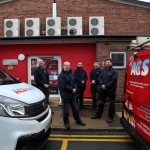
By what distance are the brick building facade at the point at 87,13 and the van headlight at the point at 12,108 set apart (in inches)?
271

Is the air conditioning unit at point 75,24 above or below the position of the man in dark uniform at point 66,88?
above

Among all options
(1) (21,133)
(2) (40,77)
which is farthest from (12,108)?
(2) (40,77)

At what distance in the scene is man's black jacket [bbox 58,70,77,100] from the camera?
→ 4.55 meters

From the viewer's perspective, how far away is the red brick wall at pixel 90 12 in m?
9.07

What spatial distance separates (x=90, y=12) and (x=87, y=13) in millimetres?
166

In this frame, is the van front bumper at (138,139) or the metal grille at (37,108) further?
the metal grille at (37,108)

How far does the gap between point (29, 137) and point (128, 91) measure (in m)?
2.18

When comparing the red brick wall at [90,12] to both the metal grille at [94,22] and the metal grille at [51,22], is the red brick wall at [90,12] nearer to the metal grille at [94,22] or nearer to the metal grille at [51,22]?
the metal grille at [94,22]

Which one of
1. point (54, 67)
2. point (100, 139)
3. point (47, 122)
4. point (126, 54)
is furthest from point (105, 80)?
point (54, 67)

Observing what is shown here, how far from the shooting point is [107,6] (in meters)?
9.30

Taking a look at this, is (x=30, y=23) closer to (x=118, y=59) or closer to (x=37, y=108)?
(x=118, y=59)

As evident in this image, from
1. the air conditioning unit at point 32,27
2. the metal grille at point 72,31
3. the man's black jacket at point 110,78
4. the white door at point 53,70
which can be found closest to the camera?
the man's black jacket at point 110,78

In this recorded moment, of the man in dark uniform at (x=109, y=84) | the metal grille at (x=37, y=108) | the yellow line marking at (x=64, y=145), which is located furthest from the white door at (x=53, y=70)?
the metal grille at (x=37, y=108)

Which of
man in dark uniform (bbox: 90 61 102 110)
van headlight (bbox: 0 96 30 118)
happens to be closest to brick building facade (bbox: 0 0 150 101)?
man in dark uniform (bbox: 90 61 102 110)
